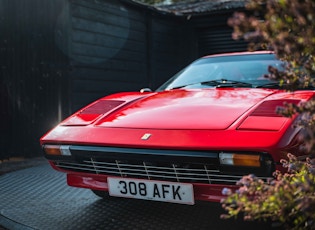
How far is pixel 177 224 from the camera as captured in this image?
276 centimetres

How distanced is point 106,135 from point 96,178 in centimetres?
35

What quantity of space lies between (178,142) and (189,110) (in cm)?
44

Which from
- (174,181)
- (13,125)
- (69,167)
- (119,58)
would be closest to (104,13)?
(119,58)

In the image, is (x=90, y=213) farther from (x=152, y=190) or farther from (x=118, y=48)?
(x=118, y=48)

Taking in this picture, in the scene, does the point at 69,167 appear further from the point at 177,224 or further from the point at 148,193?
the point at 177,224

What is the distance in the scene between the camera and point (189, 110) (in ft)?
8.66

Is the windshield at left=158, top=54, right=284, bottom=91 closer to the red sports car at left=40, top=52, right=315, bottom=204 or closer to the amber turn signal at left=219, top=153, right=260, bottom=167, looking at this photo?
the red sports car at left=40, top=52, right=315, bottom=204

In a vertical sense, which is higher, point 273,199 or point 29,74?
point 29,74

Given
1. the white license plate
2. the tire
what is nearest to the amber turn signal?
the white license plate

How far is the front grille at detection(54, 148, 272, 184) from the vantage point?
221 cm

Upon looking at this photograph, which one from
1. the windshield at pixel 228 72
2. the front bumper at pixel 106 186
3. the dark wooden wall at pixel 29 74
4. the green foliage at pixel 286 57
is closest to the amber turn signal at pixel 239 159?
the front bumper at pixel 106 186

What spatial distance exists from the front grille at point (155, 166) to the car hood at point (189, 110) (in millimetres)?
239

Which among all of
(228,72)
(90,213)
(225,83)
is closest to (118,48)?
(228,72)

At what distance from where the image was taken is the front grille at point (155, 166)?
2.21 meters
